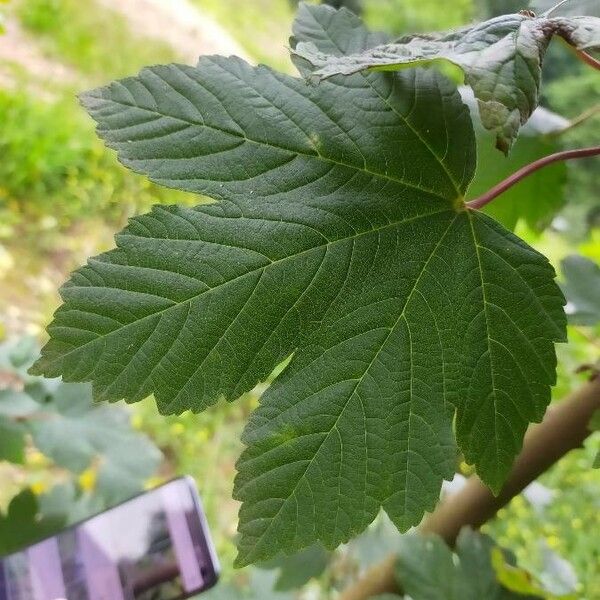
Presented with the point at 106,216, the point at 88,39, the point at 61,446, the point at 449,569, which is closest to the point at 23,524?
the point at 61,446

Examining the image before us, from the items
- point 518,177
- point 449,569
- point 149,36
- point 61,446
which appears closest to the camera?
point 518,177

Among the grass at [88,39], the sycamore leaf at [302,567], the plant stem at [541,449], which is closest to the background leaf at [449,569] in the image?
the plant stem at [541,449]

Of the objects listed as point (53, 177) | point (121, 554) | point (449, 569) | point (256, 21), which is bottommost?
point (449, 569)

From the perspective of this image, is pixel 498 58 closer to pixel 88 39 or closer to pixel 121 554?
pixel 121 554

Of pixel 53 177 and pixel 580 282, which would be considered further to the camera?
pixel 53 177

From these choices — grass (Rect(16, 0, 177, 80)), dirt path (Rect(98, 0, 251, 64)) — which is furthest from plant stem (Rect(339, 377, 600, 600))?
dirt path (Rect(98, 0, 251, 64))

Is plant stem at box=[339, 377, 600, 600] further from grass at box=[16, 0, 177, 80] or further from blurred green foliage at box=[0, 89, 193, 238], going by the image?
grass at box=[16, 0, 177, 80]
